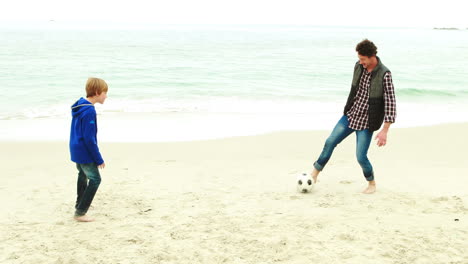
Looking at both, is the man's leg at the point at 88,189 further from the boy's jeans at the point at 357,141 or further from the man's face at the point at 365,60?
the man's face at the point at 365,60

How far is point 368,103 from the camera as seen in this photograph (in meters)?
5.18

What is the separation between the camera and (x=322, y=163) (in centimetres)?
571

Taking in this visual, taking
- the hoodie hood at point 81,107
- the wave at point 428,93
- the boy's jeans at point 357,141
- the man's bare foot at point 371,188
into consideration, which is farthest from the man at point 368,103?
the wave at point 428,93

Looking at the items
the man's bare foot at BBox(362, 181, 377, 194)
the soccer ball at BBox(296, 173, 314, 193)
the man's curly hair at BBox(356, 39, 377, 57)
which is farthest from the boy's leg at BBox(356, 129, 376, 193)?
the man's curly hair at BBox(356, 39, 377, 57)

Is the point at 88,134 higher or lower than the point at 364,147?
higher

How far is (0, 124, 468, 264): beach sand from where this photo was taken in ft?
13.2

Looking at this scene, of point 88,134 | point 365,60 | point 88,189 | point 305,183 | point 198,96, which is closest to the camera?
point 88,134

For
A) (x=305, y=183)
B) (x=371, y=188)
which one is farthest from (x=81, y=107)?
(x=371, y=188)

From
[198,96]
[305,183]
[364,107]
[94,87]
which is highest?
[94,87]

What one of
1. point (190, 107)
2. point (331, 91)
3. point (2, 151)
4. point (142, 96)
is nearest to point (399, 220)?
point (2, 151)

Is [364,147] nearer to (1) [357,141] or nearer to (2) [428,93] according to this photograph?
(1) [357,141]

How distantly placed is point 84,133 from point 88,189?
2.07 feet

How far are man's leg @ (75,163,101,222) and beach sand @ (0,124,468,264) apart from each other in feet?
0.41

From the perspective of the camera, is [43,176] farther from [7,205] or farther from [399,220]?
[399,220]
